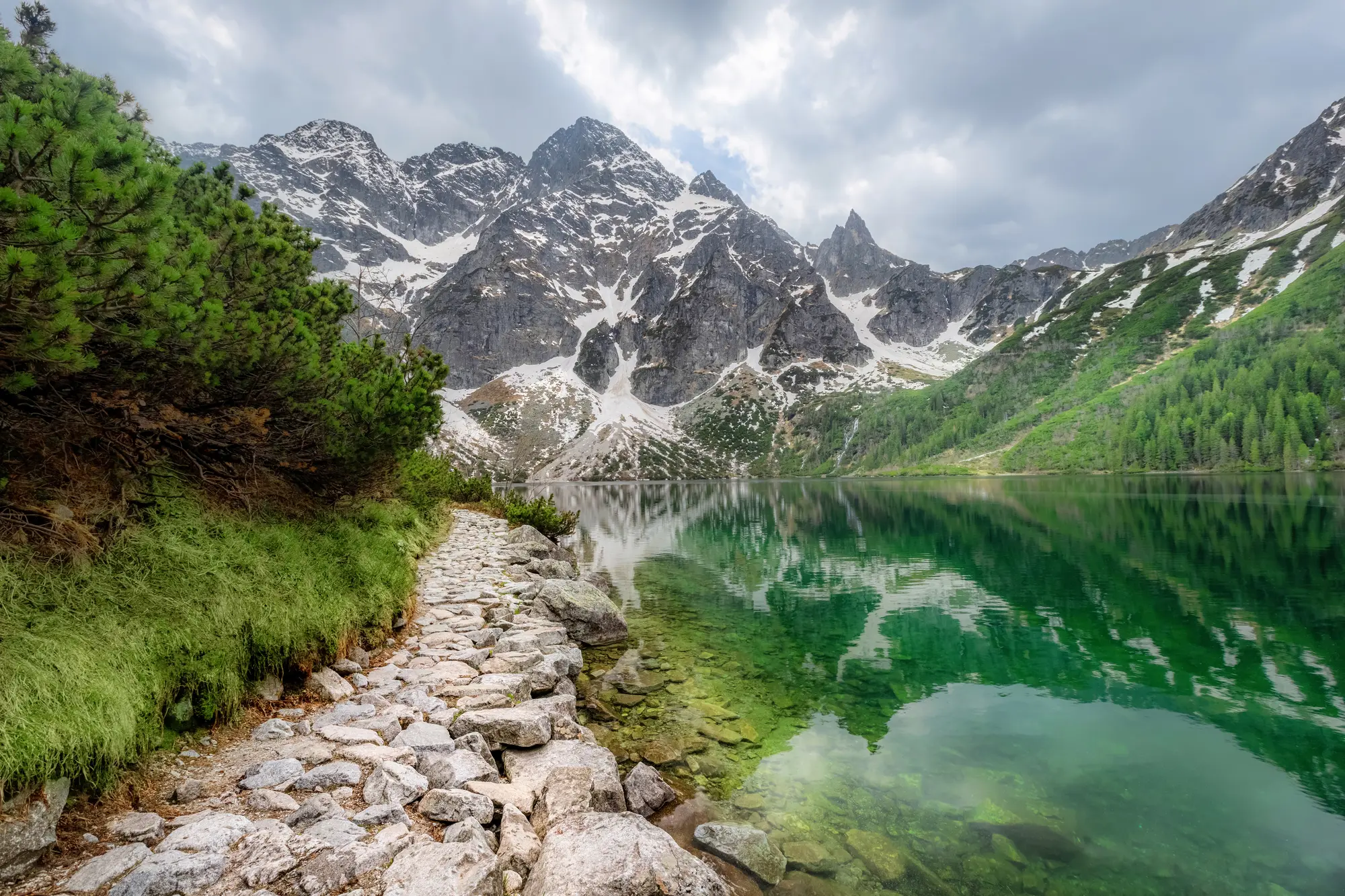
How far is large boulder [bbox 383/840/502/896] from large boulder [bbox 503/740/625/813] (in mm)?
1861

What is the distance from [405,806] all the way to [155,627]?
149 inches

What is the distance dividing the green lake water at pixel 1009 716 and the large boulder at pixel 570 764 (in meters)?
1.19

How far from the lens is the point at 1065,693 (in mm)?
12914

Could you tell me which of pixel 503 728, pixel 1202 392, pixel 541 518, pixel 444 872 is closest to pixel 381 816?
pixel 444 872

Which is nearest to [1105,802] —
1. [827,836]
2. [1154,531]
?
[827,836]

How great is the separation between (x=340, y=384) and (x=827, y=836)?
12.8 m

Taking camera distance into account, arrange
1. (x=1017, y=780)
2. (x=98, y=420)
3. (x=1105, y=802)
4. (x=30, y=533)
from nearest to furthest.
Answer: (x=30, y=533) → (x=98, y=420) → (x=1105, y=802) → (x=1017, y=780)

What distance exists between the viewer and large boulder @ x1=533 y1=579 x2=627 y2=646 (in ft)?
52.1

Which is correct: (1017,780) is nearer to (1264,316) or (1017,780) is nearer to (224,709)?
(224,709)

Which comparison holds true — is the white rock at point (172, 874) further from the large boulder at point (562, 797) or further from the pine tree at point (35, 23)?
the pine tree at point (35, 23)

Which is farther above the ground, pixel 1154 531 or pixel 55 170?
pixel 55 170

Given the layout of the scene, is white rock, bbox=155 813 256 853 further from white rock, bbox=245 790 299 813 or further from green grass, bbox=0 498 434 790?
green grass, bbox=0 498 434 790

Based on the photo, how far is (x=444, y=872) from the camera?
4.45 m

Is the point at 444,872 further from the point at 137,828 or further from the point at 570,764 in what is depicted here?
the point at 570,764
